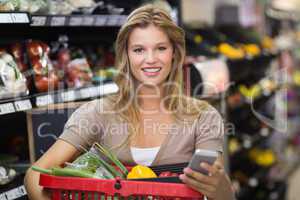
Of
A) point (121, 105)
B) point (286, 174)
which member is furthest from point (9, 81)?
point (286, 174)

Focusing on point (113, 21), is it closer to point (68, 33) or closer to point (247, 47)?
point (68, 33)

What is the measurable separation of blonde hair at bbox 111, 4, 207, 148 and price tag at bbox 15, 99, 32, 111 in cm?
50

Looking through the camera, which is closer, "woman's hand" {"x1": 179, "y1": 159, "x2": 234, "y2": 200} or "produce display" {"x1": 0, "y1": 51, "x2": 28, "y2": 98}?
"woman's hand" {"x1": 179, "y1": 159, "x2": 234, "y2": 200}

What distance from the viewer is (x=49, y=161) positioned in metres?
2.17

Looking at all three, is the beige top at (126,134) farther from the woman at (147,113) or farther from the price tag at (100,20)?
the price tag at (100,20)

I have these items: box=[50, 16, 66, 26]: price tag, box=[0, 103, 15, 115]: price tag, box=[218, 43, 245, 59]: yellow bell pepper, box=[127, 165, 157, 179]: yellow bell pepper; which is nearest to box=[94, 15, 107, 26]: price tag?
box=[50, 16, 66, 26]: price tag

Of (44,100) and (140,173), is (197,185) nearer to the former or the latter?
(140,173)

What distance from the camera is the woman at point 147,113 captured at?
2.26 m

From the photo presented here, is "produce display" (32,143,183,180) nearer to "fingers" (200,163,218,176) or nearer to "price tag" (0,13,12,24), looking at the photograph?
"fingers" (200,163,218,176)

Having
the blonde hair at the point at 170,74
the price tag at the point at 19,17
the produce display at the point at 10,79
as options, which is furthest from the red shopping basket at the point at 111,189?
the price tag at the point at 19,17

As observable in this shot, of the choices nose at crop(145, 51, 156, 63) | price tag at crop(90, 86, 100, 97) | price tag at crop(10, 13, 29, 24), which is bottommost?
price tag at crop(90, 86, 100, 97)

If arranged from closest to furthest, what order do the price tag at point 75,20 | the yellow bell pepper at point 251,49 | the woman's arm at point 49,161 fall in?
1. the woman's arm at point 49,161
2. the price tag at point 75,20
3. the yellow bell pepper at point 251,49

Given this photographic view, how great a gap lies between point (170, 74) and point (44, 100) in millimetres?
745

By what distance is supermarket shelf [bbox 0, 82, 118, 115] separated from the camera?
2.54m
